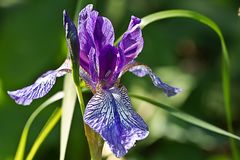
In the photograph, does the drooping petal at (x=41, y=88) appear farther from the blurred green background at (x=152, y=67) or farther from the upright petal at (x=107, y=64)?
the blurred green background at (x=152, y=67)

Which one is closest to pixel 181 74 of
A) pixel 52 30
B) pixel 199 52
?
pixel 199 52

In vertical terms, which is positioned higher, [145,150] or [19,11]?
[19,11]

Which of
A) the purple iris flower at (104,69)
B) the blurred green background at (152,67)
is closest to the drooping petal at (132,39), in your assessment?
the purple iris flower at (104,69)

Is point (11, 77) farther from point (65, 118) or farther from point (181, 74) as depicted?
point (65, 118)

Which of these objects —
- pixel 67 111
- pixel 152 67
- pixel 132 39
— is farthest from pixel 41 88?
pixel 152 67

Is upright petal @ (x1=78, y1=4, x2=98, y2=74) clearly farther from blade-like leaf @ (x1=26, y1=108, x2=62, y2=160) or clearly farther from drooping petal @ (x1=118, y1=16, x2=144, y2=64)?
blade-like leaf @ (x1=26, y1=108, x2=62, y2=160)

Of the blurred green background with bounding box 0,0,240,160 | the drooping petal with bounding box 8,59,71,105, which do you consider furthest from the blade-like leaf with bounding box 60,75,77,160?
the blurred green background with bounding box 0,0,240,160
